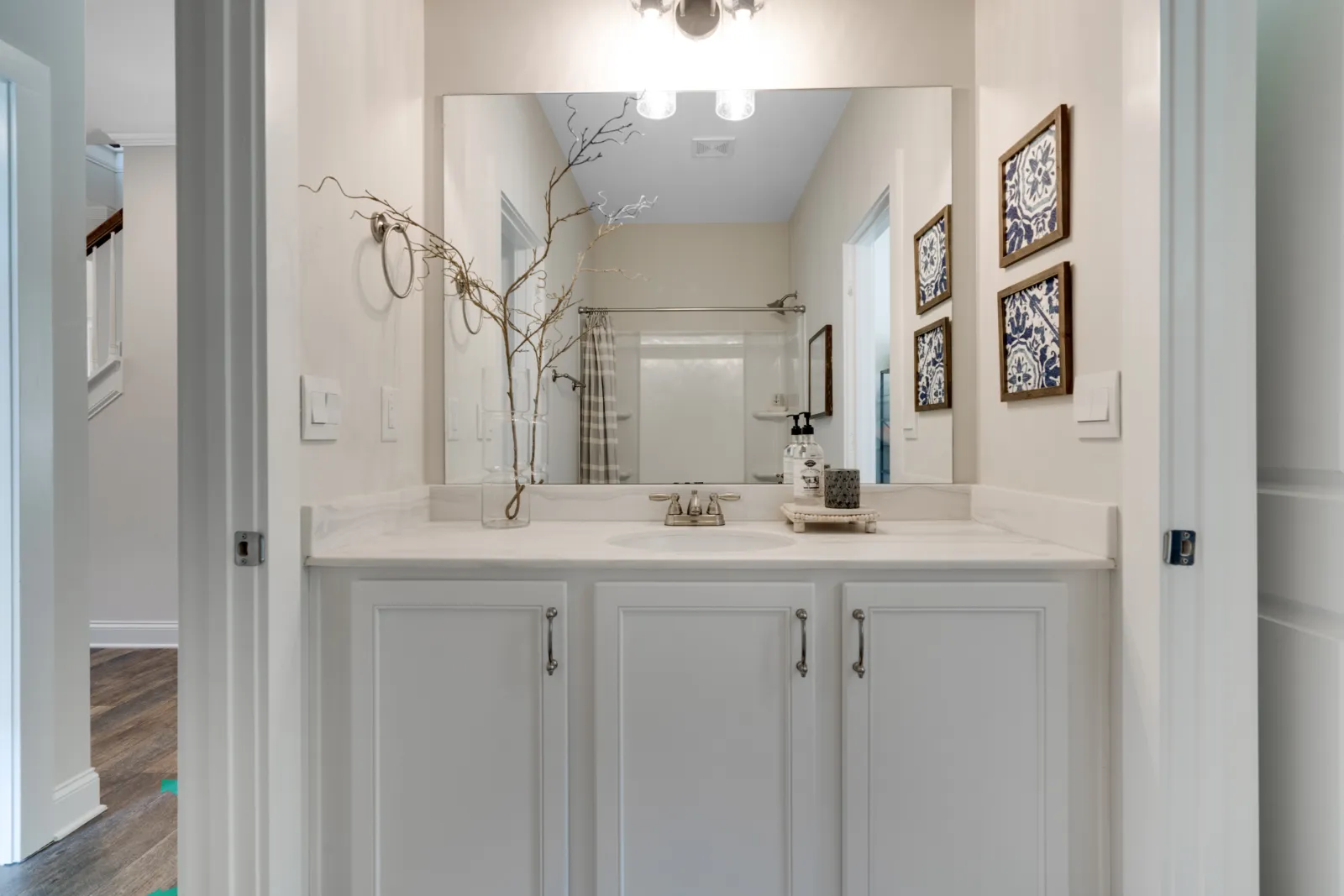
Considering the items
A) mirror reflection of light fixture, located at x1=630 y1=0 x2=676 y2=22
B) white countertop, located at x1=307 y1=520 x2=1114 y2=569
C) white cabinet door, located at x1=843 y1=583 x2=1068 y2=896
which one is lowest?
white cabinet door, located at x1=843 y1=583 x2=1068 y2=896

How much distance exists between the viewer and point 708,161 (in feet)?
6.28

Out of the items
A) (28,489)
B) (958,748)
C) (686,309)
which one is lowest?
(958,748)

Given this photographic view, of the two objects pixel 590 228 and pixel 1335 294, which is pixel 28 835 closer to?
pixel 590 228

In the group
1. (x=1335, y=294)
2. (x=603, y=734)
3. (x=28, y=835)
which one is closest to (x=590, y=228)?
(x=603, y=734)

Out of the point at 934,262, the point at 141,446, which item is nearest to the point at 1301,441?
the point at 934,262

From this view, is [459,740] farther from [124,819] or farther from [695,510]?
[124,819]

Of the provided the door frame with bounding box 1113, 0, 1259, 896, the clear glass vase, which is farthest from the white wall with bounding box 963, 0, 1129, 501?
the clear glass vase

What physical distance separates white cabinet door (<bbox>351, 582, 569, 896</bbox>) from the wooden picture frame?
925mm

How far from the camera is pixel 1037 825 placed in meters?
1.26

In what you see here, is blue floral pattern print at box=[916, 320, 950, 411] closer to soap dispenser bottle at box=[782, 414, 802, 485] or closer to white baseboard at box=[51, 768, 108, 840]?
soap dispenser bottle at box=[782, 414, 802, 485]

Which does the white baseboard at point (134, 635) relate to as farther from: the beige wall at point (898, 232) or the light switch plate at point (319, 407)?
the beige wall at point (898, 232)

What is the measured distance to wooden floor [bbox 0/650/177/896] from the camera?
1630 millimetres

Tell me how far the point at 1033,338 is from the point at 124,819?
2.62m

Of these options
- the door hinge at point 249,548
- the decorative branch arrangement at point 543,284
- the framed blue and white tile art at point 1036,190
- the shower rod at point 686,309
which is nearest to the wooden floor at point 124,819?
the door hinge at point 249,548
